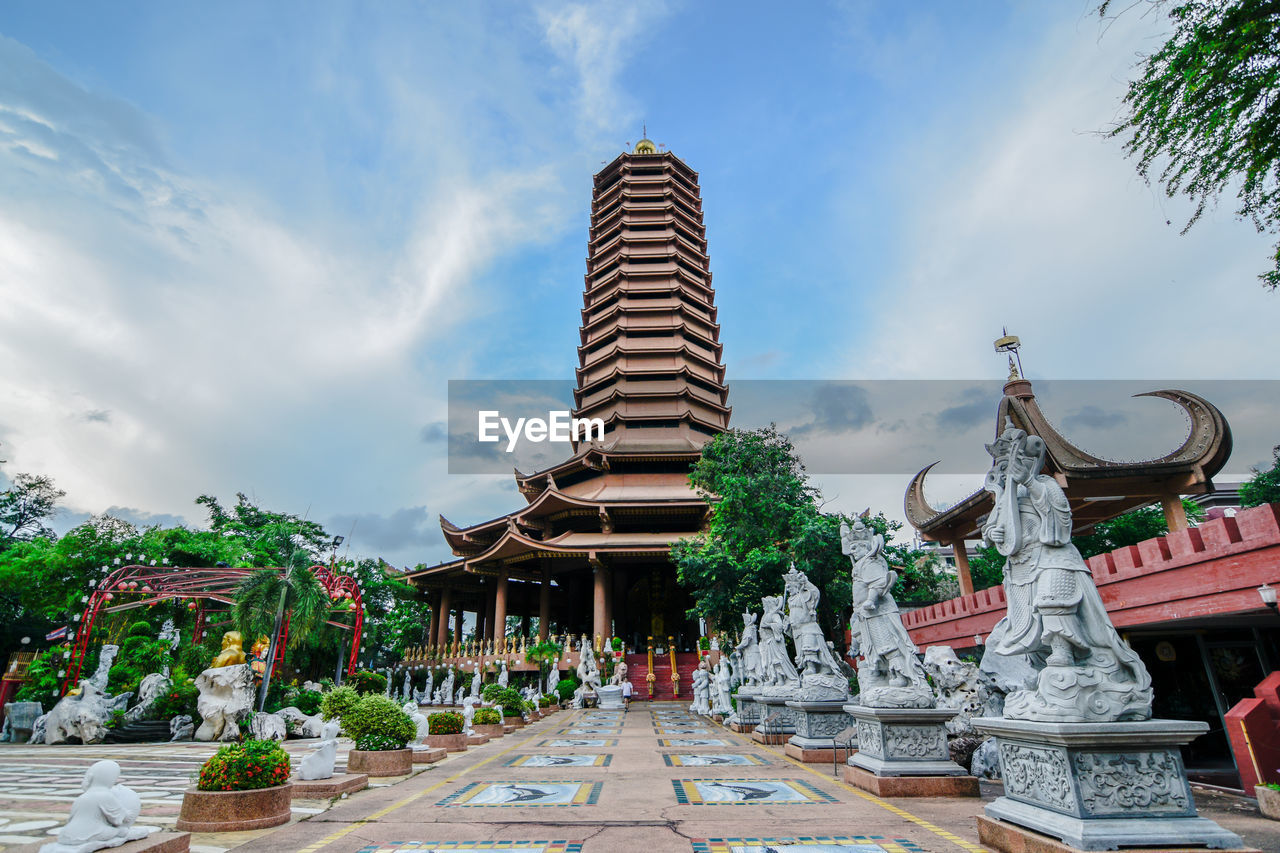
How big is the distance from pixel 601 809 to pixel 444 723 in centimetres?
567

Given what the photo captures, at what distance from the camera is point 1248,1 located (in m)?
5.68

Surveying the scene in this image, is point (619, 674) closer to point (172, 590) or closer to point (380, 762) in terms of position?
point (172, 590)

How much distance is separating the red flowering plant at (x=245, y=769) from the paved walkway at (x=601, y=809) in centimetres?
40

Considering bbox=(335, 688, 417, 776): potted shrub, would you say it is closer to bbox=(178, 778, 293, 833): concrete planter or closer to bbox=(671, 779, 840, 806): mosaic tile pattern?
bbox=(178, 778, 293, 833): concrete planter

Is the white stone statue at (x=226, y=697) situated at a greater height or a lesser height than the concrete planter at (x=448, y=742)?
greater

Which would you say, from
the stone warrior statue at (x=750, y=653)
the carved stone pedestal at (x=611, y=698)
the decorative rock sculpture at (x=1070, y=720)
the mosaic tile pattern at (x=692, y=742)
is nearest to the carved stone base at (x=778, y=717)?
the mosaic tile pattern at (x=692, y=742)

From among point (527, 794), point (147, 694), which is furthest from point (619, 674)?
point (527, 794)

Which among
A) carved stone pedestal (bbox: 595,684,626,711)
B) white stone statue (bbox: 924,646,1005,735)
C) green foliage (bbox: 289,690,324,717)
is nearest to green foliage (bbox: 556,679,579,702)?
carved stone pedestal (bbox: 595,684,626,711)

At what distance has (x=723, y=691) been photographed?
1549 centimetres

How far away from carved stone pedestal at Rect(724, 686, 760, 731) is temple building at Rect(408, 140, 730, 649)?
1151 cm

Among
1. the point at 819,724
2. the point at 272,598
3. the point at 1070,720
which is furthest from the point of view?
the point at 272,598

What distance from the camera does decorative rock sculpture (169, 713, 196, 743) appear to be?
13070mm

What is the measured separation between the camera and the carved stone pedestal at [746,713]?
12.1m

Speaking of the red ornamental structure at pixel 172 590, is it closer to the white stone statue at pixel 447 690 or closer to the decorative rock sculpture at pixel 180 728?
the decorative rock sculpture at pixel 180 728
